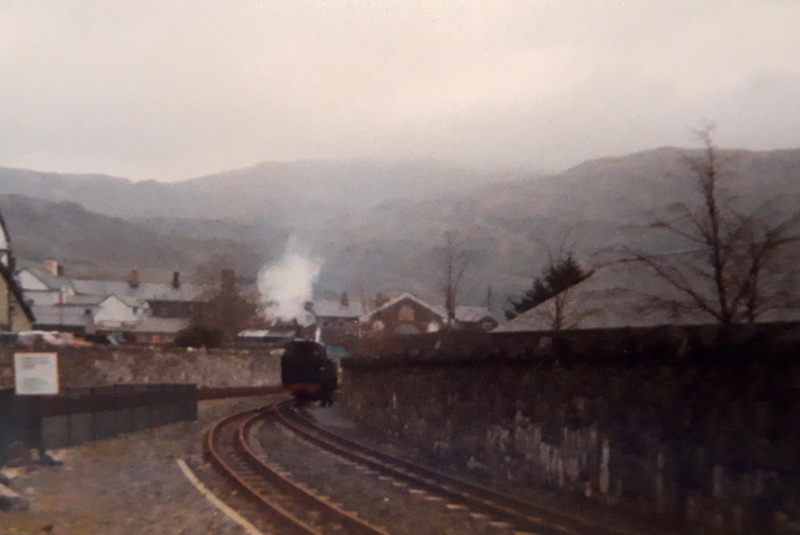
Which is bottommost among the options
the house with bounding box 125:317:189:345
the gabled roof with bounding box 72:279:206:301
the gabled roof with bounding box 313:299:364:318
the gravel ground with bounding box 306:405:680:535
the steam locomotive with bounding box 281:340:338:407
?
the gravel ground with bounding box 306:405:680:535

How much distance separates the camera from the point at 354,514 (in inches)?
433

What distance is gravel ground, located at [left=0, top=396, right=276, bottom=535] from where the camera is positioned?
1073cm

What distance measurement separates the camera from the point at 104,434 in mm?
21688

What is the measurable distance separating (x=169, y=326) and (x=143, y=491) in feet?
225

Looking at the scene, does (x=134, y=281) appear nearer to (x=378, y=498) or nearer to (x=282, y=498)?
(x=282, y=498)

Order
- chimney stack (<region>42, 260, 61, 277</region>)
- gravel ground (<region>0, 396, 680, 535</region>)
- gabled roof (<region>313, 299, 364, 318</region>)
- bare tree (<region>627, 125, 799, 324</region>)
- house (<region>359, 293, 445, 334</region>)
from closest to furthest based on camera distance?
gravel ground (<region>0, 396, 680, 535</region>), bare tree (<region>627, 125, 799, 324</region>), house (<region>359, 293, 445, 334</region>), gabled roof (<region>313, 299, 364, 318</region>), chimney stack (<region>42, 260, 61, 277</region>)

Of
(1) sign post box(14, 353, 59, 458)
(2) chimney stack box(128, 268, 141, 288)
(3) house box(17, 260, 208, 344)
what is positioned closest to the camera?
(1) sign post box(14, 353, 59, 458)

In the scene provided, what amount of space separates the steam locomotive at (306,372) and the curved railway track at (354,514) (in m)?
15.2

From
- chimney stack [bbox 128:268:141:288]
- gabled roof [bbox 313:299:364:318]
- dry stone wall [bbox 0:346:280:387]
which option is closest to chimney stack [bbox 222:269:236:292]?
gabled roof [bbox 313:299:364:318]

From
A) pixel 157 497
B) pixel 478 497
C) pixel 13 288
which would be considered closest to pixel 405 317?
pixel 13 288

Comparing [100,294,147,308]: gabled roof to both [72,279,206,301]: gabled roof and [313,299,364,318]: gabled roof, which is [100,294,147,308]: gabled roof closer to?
[72,279,206,301]: gabled roof

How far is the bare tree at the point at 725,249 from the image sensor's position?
21.3 meters

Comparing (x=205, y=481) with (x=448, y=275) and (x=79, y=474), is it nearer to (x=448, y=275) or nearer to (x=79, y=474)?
(x=79, y=474)

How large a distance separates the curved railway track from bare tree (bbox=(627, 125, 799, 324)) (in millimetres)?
9543
